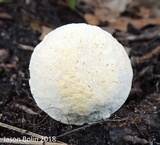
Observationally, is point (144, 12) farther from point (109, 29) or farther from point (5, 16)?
point (5, 16)

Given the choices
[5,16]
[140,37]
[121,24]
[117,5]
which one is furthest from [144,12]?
[5,16]

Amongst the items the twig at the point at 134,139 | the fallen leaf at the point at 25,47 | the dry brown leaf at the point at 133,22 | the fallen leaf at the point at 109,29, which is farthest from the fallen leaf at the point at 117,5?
the twig at the point at 134,139

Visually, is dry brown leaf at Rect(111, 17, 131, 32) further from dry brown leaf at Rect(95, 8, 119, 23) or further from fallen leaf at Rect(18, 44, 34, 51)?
fallen leaf at Rect(18, 44, 34, 51)

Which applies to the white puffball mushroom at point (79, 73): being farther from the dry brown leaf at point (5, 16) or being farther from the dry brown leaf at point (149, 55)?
the dry brown leaf at point (5, 16)

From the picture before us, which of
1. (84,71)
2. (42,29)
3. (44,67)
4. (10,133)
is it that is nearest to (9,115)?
(10,133)

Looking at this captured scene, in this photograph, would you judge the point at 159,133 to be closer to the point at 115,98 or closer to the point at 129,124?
the point at 129,124
